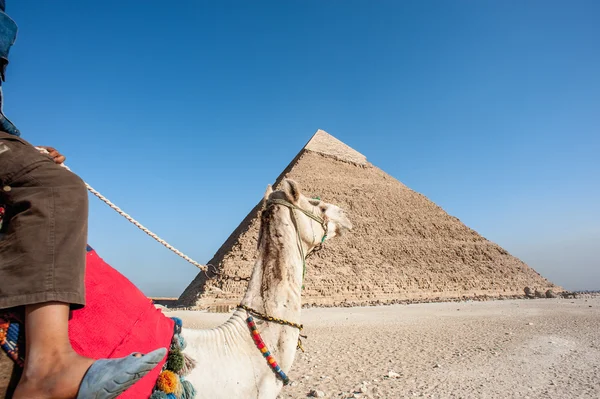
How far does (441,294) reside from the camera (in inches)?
1740

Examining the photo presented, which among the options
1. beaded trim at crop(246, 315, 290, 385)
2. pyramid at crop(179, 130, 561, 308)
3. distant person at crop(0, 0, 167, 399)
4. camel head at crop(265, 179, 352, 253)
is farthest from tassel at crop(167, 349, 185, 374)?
pyramid at crop(179, 130, 561, 308)

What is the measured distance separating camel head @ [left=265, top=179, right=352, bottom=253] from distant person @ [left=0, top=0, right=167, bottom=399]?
3.02 ft

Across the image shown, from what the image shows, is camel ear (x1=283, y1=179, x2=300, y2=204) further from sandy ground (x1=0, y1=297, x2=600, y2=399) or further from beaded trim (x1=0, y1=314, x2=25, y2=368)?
sandy ground (x1=0, y1=297, x2=600, y2=399)

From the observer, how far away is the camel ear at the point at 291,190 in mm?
1839

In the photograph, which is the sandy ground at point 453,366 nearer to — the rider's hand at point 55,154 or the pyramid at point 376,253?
the rider's hand at point 55,154

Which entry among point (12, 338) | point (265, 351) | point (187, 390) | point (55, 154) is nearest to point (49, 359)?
point (12, 338)

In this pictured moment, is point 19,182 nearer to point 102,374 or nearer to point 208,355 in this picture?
point 102,374

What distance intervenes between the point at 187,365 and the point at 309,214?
34.1 inches

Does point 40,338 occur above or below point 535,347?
above

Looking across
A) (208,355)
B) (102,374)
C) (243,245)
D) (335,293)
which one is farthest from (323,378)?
(243,245)

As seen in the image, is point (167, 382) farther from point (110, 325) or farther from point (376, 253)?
point (376, 253)

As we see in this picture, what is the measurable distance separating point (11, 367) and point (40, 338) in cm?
12

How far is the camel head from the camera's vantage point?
1880 millimetres

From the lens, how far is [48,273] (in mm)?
1032
